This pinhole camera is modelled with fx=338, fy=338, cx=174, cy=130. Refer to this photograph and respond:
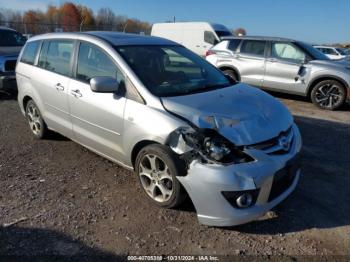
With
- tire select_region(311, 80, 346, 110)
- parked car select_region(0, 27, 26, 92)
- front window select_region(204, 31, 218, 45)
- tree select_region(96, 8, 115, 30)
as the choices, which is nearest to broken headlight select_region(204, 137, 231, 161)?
tire select_region(311, 80, 346, 110)

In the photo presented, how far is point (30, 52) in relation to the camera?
555 centimetres

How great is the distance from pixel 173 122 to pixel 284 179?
1233mm

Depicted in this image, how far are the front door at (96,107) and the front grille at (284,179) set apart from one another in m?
1.72

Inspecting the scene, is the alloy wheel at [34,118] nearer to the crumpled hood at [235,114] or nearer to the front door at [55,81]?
the front door at [55,81]

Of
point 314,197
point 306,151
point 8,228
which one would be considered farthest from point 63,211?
point 306,151

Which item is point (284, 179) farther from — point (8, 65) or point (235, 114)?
point (8, 65)

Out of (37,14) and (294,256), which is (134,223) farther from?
(37,14)

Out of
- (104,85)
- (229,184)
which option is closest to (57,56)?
(104,85)

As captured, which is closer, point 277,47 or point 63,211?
point 63,211

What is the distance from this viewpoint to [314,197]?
3.87 metres

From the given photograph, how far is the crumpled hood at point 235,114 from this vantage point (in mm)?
3178

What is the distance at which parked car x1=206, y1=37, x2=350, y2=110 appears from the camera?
828 centimetres

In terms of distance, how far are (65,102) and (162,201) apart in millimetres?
2021

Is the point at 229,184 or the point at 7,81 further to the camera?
the point at 7,81
